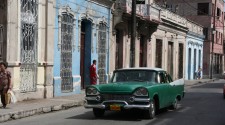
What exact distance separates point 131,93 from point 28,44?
6.63 m

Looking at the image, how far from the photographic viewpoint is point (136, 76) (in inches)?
527

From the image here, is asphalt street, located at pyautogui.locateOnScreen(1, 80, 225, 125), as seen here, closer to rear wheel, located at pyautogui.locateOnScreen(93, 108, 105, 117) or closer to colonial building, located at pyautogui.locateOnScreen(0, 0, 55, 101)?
rear wheel, located at pyautogui.locateOnScreen(93, 108, 105, 117)

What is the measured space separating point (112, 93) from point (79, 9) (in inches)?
390

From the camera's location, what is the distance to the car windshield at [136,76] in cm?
1330

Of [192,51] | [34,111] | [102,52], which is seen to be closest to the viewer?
[34,111]

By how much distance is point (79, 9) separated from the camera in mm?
21281

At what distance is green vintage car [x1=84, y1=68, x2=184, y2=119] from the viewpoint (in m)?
12.0

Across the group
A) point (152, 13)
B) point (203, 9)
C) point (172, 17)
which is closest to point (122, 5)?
point (152, 13)

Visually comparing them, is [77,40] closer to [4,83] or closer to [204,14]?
[4,83]

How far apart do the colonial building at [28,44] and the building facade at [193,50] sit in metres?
29.1

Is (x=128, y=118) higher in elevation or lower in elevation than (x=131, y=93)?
lower

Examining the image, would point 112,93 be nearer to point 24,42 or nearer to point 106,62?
point 24,42

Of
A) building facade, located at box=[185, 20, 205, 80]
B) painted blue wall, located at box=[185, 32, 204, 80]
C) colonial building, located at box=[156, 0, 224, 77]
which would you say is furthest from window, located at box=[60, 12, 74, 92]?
colonial building, located at box=[156, 0, 224, 77]

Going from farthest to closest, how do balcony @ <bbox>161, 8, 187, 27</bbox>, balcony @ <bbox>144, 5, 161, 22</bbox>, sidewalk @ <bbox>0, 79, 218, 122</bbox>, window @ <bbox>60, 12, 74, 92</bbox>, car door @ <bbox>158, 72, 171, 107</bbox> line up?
balcony @ <bbox>161, 8, 187, 27</bbox> < balcony @ <bbox>144, 5, 161, 22</bbox> < window @ <bbox>60, 12, 74, 92</bbox> < car door @ <bbox>158, 72, 171, 107</bbox> < sidewalk @ <bbox>0, 79, 218, 122</bbox>
